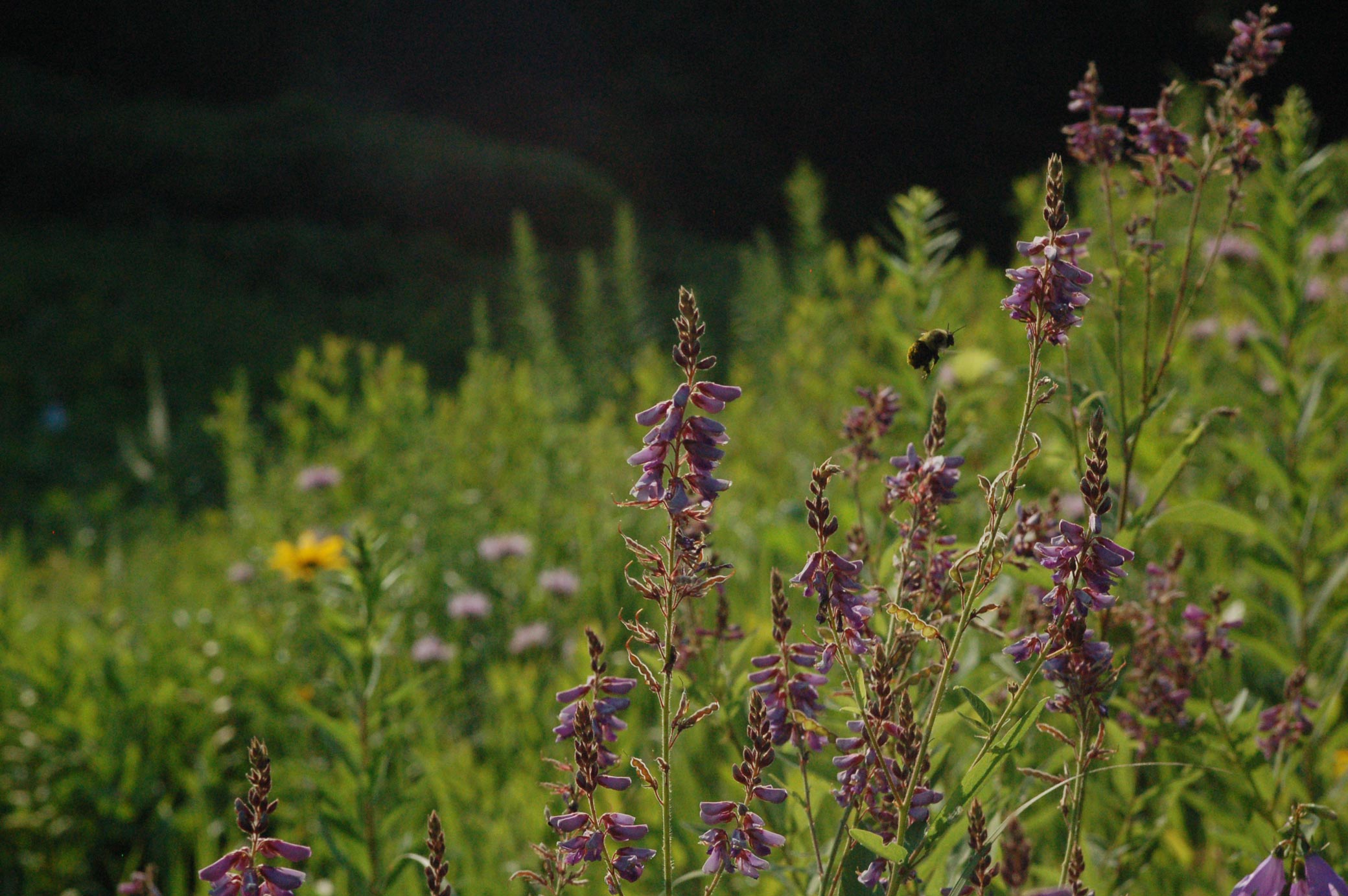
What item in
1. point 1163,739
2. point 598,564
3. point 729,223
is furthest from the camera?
point 729,223

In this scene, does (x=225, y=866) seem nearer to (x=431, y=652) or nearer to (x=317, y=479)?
Result: (x=431, y=652)

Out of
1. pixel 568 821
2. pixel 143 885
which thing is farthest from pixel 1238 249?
pixel 143 885

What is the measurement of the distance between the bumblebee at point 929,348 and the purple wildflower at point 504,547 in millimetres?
2245

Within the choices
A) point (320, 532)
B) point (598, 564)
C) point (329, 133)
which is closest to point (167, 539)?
point (320, 532)

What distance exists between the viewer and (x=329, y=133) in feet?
43.3

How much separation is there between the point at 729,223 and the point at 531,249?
1063cm

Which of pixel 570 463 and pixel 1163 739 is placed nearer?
pixel 1163 739

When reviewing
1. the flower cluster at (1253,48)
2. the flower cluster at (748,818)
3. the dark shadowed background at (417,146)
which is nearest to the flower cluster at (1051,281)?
the flower cluster at (748,818)

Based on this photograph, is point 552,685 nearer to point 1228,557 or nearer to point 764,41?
point 1228,557

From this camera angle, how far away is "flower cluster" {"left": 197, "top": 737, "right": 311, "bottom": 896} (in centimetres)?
73

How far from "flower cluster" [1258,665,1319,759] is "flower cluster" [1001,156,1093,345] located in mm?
573

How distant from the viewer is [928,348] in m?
1.38

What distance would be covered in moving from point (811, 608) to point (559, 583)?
0.93 meters

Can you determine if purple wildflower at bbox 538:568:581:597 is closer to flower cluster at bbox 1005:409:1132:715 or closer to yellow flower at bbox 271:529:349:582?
yellow flower at bbox 271:529:349:582
